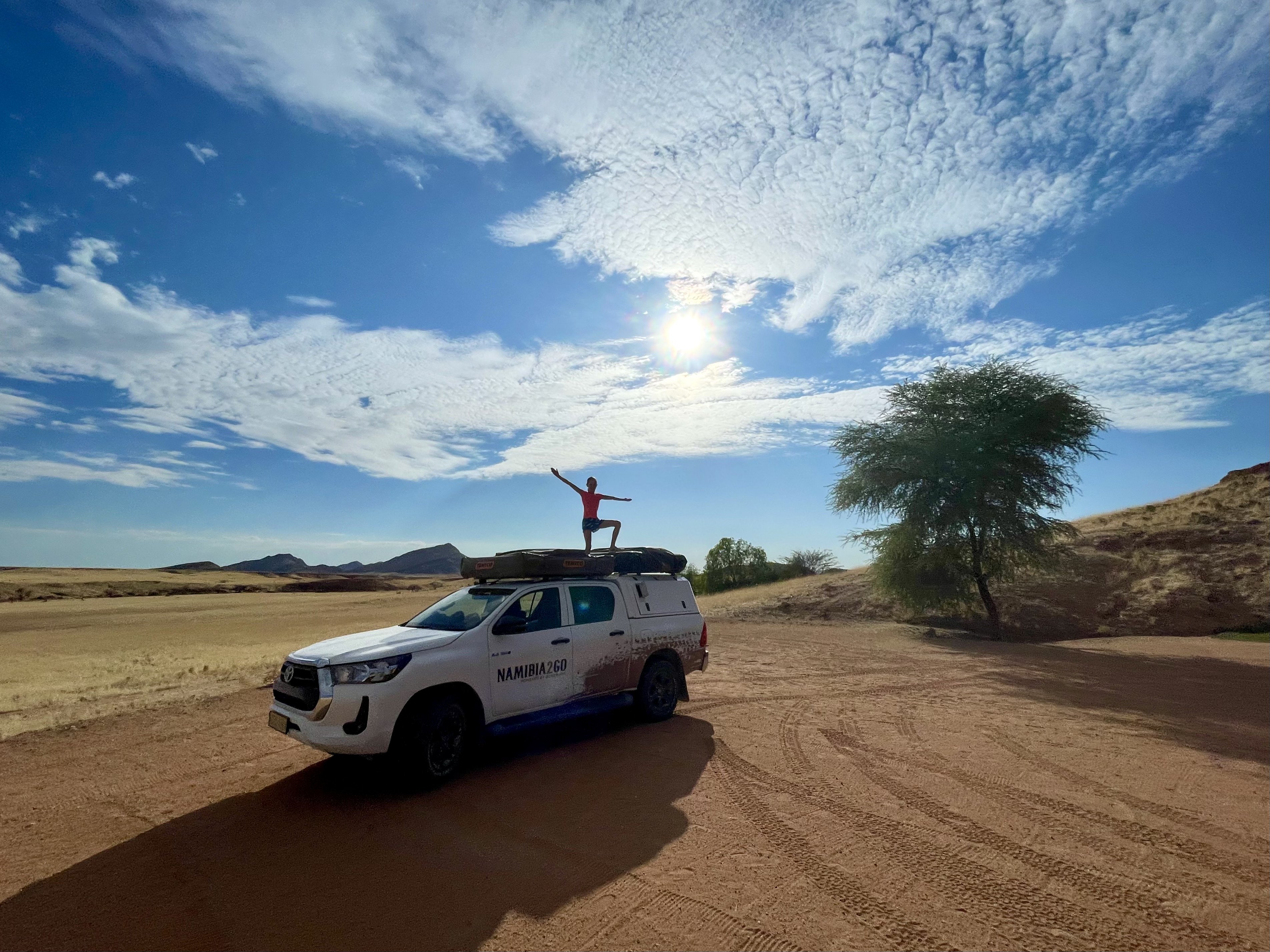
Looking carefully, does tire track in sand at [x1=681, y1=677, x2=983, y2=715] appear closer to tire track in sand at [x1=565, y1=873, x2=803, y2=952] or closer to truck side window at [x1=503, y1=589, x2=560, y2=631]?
truck side window at [x1=503, y1=589, x2=560, y2=631]

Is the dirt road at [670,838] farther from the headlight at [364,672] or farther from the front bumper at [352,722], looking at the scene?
the headlight at [364,672]

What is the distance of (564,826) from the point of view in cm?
561

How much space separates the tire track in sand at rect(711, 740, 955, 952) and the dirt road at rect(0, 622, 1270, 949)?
0.02 metres

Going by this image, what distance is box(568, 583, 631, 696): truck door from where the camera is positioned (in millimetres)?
8242

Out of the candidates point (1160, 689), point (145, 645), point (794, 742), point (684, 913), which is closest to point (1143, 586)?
point (1160, 689)

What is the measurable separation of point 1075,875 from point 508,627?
537 centimetres

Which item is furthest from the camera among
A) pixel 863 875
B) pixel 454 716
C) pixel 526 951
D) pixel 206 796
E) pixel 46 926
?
pixel 454 716

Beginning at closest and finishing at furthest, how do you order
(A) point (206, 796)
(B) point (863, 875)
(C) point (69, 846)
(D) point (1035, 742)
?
(B) point (863, 875), (C) point (69, 846), (A) point (206, 796), (D) point (1035, 742)

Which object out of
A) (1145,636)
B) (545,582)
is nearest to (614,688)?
(545,582)

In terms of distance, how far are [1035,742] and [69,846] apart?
982 centimetres

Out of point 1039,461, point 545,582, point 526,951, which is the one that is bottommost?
point 526,951

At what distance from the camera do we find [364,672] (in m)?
6.39

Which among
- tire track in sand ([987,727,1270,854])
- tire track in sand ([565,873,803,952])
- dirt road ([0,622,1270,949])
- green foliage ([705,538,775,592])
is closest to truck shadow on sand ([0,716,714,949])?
dirt road ([0,622,1270,949])

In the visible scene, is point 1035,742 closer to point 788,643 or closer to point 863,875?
point 863,875
